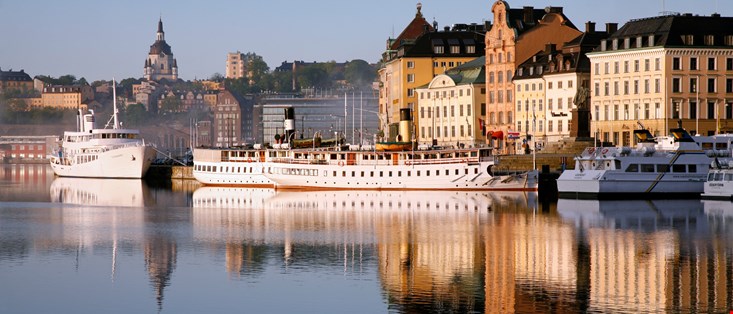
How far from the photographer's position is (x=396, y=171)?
11462 cm

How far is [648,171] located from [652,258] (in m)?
37.9

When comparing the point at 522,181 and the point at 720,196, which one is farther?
the point at 522,181

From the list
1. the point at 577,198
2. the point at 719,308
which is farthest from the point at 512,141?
the point at 719,308

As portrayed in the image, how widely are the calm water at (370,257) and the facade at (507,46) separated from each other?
5643 cm

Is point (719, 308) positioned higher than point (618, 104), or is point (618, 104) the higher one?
point (618, 104)

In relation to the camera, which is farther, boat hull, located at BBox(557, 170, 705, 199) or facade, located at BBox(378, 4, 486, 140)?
facade, located at BBox(378, 4, 486, 140)

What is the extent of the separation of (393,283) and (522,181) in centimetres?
5853

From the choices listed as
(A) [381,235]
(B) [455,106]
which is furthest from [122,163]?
(A) [381,235]

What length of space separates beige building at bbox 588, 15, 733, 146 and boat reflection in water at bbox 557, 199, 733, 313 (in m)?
38.7

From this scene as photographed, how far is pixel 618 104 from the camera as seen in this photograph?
5236 inches

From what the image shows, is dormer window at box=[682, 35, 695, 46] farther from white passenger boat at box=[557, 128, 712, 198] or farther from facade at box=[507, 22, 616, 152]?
white passenger boat at box=[557, 128, 712, 198]

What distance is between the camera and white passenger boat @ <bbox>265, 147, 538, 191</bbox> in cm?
11131

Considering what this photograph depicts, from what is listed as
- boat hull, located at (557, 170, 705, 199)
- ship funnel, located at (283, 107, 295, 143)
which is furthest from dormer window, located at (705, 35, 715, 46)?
ship funnel, located at (283, 107, 295, 143)

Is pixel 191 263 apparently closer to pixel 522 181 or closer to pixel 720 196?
pixel 720 196
